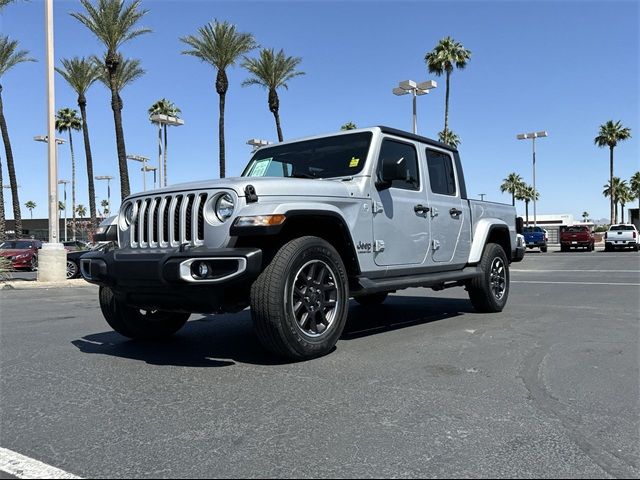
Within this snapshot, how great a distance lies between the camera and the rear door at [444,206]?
6225 millimetres

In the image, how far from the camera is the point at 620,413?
3240 millimetres

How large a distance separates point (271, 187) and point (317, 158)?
5.09 feet

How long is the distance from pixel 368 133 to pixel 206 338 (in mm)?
2722

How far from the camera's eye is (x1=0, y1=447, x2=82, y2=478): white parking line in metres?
2.44

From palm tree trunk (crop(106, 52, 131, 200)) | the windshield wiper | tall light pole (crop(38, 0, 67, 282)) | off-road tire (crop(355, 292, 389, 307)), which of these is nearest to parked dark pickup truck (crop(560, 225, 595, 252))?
palm tree trunk (crop(106, 52, 131, 200))

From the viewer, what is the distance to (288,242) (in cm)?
438

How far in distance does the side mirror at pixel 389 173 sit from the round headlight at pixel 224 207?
167 cm

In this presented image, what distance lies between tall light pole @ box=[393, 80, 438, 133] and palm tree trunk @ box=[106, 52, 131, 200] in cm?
1215

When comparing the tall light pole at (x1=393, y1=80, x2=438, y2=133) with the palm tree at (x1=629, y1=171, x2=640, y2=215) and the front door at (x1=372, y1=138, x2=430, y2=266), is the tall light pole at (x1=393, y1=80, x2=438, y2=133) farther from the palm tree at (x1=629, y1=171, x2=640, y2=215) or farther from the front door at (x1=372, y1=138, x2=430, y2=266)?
the palm tree at (x1=629, y1=171, x2=640, y2=215)

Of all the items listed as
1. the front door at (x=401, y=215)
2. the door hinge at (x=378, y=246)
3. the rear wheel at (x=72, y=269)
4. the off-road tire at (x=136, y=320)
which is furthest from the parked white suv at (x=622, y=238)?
the off-road tire at (x=136, y=320)

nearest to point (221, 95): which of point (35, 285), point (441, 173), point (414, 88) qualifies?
point (414, 88)

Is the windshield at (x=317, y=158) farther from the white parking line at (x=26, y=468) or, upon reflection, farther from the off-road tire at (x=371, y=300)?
the white parking line at (x=26, y=468)

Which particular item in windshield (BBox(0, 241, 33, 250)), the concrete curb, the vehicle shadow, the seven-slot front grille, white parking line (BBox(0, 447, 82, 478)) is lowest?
the concrete curb

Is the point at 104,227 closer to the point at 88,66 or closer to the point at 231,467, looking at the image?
the point at 231,467
